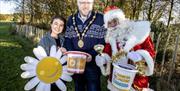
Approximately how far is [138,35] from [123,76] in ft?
1.65

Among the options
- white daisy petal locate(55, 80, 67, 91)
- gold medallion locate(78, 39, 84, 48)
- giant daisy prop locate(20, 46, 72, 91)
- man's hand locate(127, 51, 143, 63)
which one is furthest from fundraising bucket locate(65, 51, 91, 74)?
man's hand locate(127, 51, 143, 63)

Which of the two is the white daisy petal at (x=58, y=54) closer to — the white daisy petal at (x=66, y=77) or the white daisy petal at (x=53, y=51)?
the white daisy petal at (x=53, y=51)

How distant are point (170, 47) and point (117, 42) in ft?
15.7

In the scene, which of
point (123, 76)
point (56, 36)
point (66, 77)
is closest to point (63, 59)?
point (66, 77)

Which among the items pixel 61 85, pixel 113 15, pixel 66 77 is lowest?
pixel 61 85

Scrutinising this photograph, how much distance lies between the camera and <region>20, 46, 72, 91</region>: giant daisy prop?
17.0 feet

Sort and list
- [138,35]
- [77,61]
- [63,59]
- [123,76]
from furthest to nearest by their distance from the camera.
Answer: [63,59] → [77,61] → [138,35] → [123,76]

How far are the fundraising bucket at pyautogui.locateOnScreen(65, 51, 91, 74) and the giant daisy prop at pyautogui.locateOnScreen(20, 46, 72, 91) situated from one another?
0.46 m

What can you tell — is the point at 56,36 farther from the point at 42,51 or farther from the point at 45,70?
the point at 45,70

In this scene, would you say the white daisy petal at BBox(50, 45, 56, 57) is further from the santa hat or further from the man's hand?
the man's hand

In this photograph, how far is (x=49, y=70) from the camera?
524cm

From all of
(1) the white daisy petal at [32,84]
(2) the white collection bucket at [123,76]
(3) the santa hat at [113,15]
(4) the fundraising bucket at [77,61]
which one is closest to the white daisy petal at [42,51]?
(1) the white daisy petal at [32,84]

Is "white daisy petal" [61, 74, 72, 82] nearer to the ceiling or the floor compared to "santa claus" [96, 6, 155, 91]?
nearer to the floor

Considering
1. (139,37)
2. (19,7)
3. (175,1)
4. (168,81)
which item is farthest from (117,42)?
(19,7)
